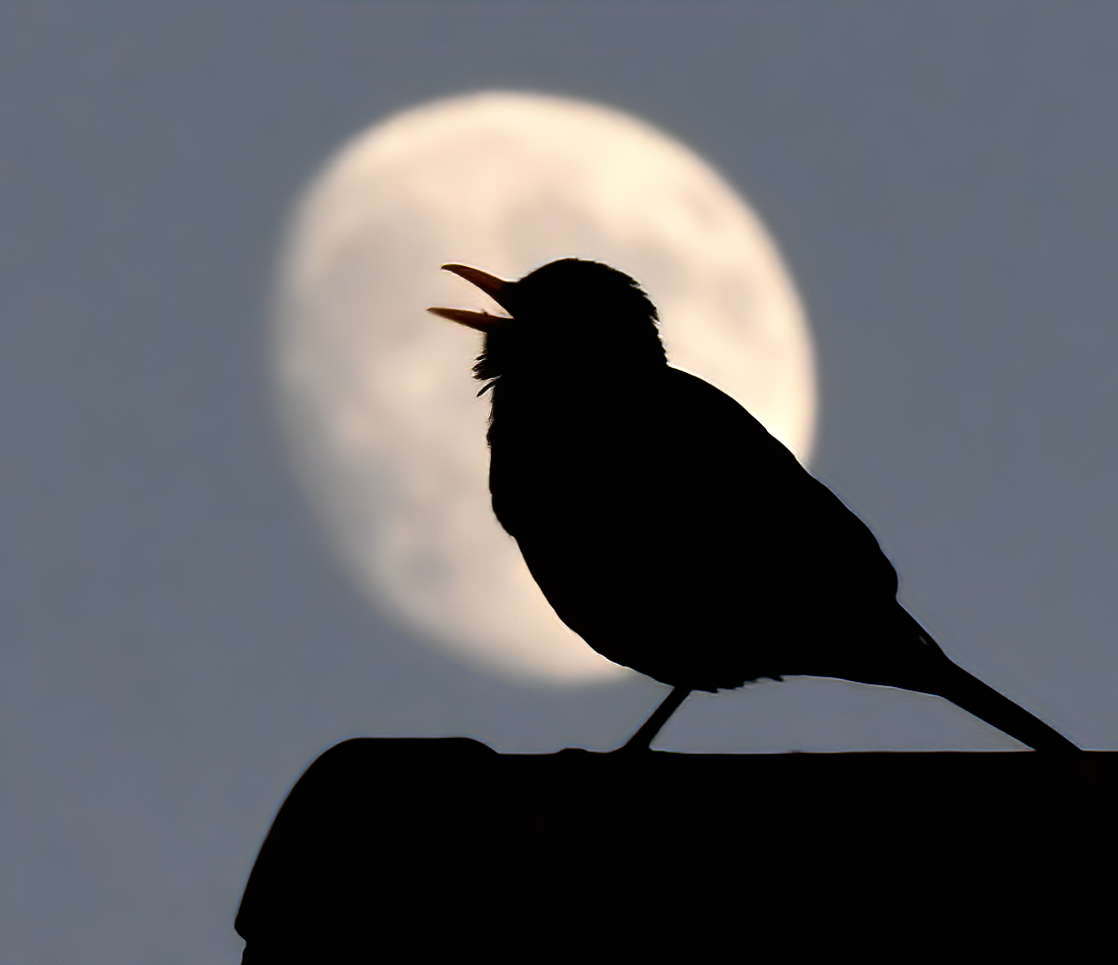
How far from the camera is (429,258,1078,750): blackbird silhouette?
4.43 meters

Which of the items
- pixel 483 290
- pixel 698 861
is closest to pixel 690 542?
pixel 483 290

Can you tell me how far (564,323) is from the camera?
5250mm

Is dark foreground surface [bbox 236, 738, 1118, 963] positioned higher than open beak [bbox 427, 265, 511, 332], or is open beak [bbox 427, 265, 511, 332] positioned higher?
open beak [bbox 427, 265, 511, 332]

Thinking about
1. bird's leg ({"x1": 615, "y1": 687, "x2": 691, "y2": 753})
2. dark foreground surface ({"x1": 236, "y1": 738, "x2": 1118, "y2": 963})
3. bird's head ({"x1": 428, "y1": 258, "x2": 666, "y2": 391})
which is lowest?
dark foreground surface ({"x1": 236, "y1": 738, "x2": 1118, "y2": 963})

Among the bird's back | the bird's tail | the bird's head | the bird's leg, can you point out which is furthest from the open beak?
the bird's tail

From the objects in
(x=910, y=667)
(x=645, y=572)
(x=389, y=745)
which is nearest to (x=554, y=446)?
(x=645, y=572)

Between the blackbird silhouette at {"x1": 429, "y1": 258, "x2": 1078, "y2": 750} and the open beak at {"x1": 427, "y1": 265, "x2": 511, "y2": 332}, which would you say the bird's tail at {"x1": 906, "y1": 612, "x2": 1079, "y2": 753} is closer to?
the blackbird silhouette at {"x1": 429, "y1": 258, "x2": 1078, "y2": 750}

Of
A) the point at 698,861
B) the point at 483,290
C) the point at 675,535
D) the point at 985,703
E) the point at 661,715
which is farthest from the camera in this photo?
the point at 483,290

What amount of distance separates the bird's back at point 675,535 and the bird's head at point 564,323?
0.70ft

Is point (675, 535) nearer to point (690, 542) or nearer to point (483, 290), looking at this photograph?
point (690, 542)

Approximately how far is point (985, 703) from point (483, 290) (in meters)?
2.44

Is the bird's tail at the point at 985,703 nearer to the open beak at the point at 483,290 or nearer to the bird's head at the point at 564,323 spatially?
the bird's head at the point at 564,323

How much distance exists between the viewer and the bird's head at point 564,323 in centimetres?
507

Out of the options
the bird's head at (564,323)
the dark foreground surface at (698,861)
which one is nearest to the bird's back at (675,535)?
the bird's head at (564,323)
